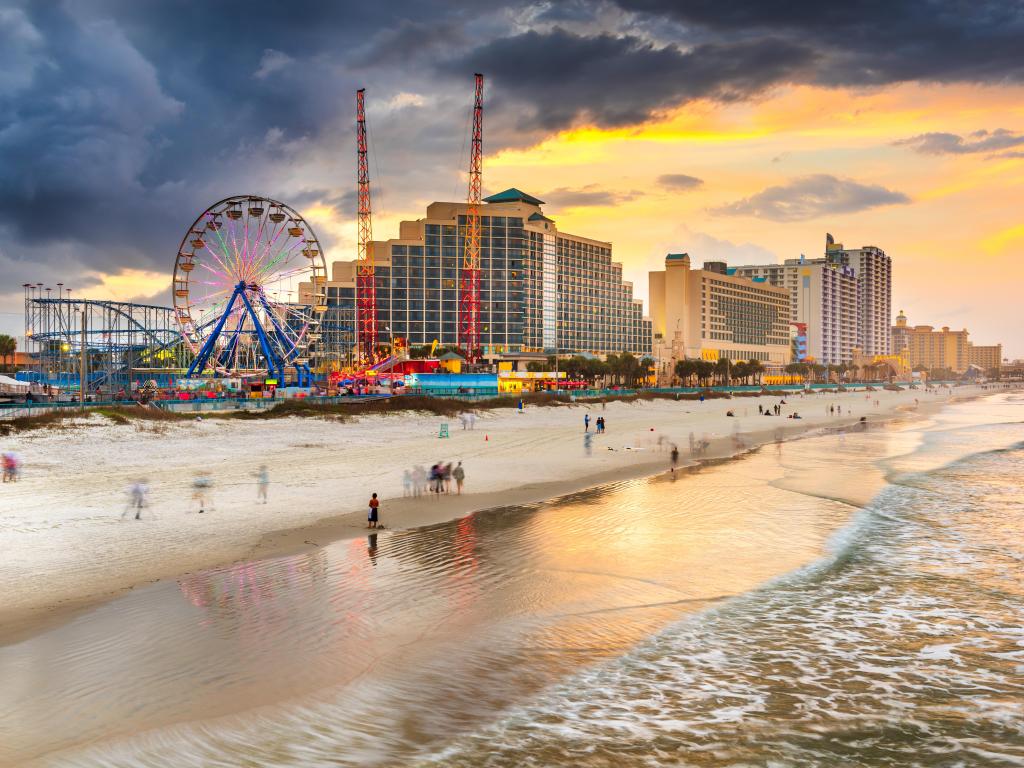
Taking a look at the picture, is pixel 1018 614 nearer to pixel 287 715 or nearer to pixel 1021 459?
pixel 287 715

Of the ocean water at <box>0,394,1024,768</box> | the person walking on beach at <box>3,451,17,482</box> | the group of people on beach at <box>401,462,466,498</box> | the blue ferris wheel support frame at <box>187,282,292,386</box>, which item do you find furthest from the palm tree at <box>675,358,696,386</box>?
the person walking on beach at <box>3,451,17,482</box>

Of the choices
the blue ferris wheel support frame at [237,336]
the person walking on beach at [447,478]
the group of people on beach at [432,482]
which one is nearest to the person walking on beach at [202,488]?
the group of people on beach at [432,482]

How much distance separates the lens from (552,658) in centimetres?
1320

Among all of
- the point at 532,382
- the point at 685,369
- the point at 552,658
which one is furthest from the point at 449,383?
the point at 685,369

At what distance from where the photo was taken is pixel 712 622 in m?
15.2

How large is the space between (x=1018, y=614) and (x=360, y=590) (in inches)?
590

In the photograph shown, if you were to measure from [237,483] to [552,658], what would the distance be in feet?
70.7

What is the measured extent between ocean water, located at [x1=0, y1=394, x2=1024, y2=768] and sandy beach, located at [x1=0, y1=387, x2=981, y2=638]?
6.95ft

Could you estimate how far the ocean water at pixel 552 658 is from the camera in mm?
10117

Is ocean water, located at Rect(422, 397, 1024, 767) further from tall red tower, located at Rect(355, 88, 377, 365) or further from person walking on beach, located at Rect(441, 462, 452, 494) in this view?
tall red tower, located at Rect(355, 88, 377, 365)

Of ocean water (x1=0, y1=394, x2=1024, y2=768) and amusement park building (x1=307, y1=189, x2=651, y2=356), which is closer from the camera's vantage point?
ocean water (x1=0, y1=394, x2=1024, y2=768)

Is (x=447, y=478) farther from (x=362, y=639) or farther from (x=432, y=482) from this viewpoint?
(x=362, y=639)

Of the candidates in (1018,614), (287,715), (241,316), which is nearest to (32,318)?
(241,316)

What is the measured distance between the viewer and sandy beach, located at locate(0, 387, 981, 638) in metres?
18.1
